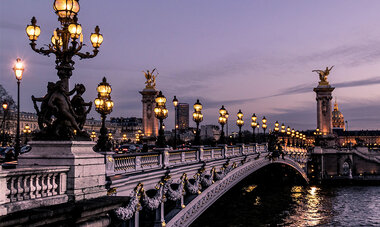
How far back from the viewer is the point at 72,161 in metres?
11.6

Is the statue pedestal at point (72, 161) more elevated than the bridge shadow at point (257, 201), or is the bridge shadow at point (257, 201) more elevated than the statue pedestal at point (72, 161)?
the statue pedestal at point (72, 161)

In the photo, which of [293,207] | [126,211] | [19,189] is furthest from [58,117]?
[293,207]

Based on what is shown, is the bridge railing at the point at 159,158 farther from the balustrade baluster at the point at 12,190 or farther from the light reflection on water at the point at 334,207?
the light reflection on water at the point at 334,207

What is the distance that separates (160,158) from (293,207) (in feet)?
121

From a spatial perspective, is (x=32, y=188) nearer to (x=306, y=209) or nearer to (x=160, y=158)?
(x=160, y=158)

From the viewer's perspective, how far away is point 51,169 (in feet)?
35.7

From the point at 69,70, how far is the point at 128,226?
9.49 meters

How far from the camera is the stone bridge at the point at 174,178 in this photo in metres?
16.4

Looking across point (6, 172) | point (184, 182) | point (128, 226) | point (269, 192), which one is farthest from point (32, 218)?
point (269, 192)

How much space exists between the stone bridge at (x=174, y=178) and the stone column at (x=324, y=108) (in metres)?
69.8

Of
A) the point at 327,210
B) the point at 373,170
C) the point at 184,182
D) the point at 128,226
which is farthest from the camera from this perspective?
the point at 373,170

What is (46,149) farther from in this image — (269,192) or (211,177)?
(269,192)

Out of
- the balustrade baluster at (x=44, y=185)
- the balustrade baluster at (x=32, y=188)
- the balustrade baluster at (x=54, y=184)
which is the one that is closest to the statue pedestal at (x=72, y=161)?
the balustrade baluster at (x=54, y=184)

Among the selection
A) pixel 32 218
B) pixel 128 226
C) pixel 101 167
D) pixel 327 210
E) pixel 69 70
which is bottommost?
pixel 327 210
